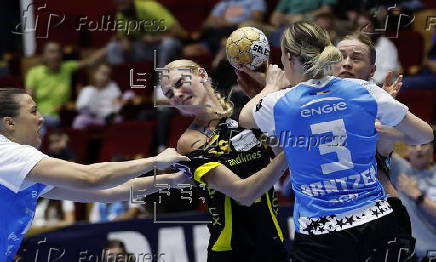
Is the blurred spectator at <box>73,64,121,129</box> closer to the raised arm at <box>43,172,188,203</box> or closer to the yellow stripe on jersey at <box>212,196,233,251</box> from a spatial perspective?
the raised arm at <box>43,172,188,203</box>

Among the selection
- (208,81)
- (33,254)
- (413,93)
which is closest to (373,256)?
(208,81)

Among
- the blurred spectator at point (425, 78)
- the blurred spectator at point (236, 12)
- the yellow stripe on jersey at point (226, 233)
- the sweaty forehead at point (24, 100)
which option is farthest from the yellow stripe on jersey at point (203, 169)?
the blurred spectator at point (236, 12)

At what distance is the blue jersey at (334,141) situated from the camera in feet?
13.4

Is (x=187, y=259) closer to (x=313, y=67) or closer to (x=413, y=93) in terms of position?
(x=413, y=93)

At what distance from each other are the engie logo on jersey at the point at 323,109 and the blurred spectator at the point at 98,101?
6.00 meters

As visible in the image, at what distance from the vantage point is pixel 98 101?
9992mm

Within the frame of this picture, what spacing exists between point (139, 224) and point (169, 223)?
26 cm

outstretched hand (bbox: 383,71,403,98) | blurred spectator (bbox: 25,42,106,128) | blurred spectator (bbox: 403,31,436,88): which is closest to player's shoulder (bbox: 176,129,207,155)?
outstretched hand (bbox: 383,71,403,98)

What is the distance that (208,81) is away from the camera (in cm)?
516

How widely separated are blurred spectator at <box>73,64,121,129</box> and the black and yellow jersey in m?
5.12

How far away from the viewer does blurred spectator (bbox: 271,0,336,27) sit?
1003cm

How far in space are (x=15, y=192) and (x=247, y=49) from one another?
1.47 meters

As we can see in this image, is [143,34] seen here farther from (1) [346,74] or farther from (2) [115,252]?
(1) [346,74]

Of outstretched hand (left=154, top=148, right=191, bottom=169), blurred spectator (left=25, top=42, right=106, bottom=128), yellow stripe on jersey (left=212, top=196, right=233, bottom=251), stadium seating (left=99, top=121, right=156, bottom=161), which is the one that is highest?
outstretched hand (left=154, top=148, right=191, bottom=169)
